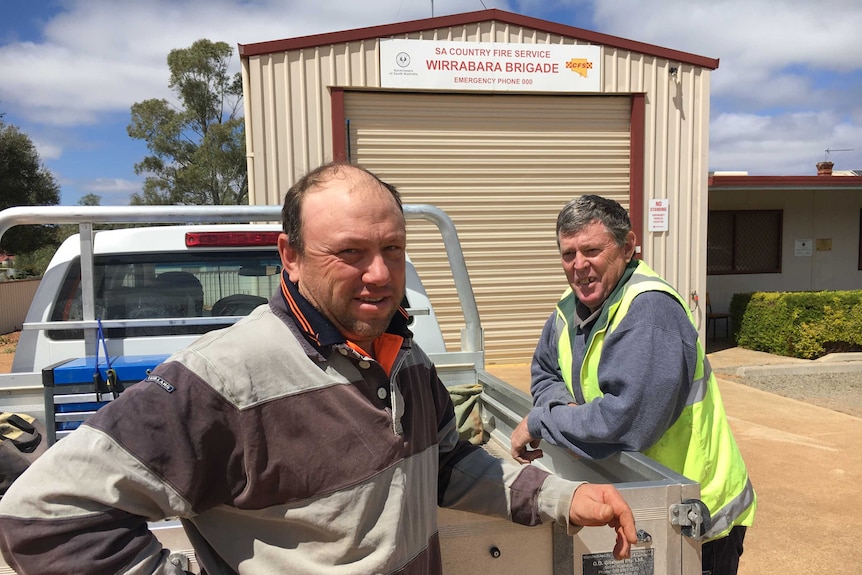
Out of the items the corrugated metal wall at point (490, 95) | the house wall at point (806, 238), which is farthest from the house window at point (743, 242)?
the corrugated metal wall at point (490, 95)

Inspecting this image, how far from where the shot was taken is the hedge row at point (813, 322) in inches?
408

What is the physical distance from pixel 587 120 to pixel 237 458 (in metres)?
9.46

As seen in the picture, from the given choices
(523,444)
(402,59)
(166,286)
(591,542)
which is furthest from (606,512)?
(402,59)

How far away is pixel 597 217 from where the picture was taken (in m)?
2.10

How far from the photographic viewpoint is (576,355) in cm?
215

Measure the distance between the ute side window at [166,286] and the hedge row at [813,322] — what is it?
9906mm

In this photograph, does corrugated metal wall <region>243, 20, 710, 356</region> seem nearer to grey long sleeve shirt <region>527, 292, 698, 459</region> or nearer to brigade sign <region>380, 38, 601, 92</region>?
brigade sign <region>380, 38, 601, 92</region>

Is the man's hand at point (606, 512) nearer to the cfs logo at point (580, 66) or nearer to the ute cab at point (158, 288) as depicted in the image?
the ute cab at point (158, 288)

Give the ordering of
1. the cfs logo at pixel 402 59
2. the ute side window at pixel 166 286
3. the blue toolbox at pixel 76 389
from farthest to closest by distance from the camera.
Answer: the cfs logo at pixel 402 59, the ute side window at pixel 166 286, the blue toolbox at pixel 76 389

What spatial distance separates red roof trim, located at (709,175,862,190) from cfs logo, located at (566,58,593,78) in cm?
316

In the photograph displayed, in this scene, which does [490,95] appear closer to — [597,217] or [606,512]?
[597,217]

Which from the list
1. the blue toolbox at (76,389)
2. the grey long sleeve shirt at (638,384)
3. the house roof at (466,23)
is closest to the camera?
the grey long sleeve shirt at (638,384)

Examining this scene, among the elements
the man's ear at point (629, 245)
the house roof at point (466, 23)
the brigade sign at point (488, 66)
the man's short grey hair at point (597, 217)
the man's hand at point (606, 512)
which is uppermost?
the house roof at point (466, 23)

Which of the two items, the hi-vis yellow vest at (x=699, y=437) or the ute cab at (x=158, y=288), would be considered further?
the ute cab at (x=158, y=288)
